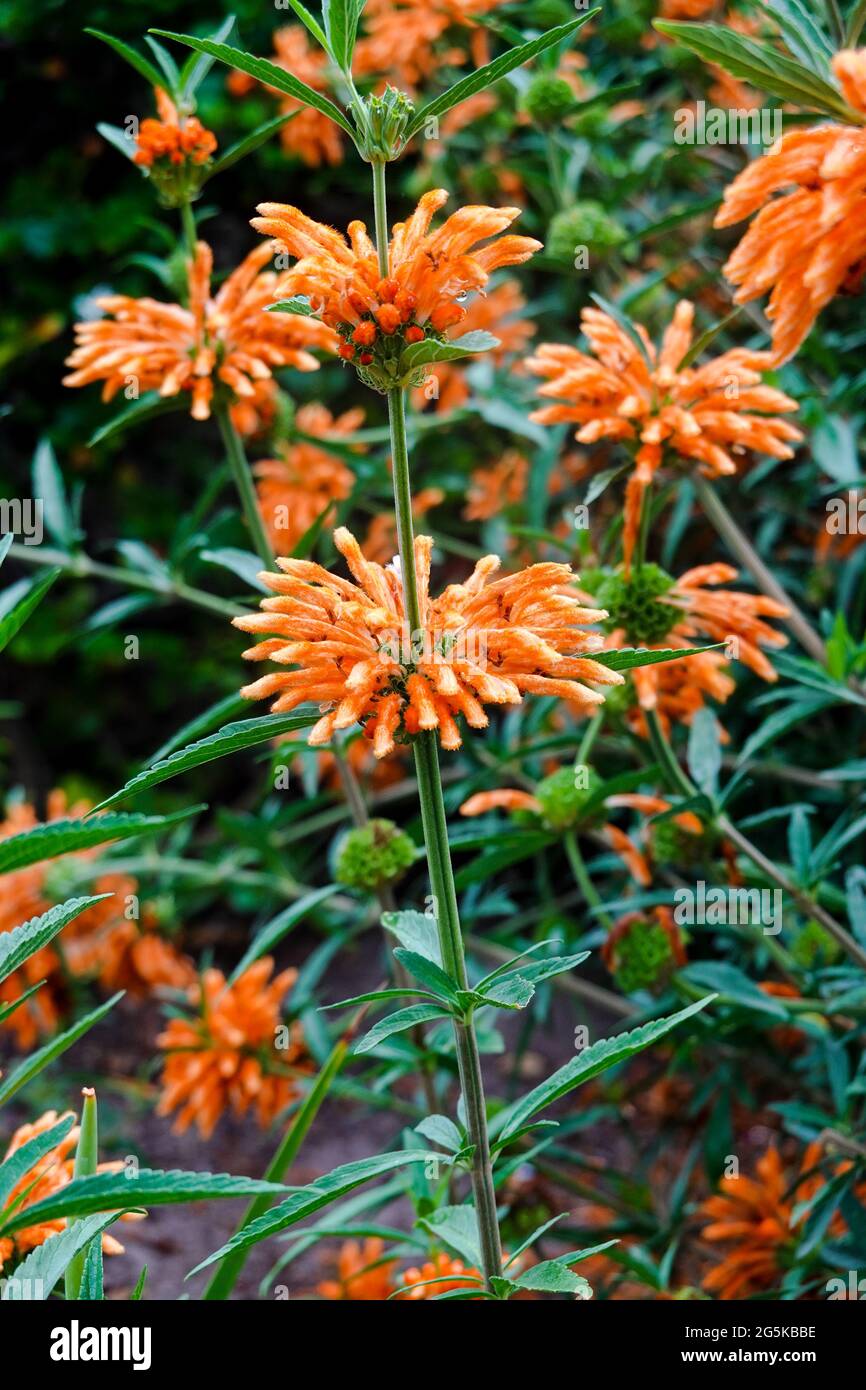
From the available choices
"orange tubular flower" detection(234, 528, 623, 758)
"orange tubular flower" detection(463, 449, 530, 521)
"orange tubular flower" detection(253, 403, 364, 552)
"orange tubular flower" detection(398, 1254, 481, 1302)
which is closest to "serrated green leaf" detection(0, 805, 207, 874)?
"orange tubular flower" detection(234, 528, 623, 758)

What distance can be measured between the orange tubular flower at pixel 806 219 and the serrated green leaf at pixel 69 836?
29.5 inches

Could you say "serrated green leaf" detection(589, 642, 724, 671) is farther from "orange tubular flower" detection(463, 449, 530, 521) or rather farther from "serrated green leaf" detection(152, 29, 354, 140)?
"orange tubular flower" detection(463, 449, 530, 521)

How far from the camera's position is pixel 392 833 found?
1.43 metres

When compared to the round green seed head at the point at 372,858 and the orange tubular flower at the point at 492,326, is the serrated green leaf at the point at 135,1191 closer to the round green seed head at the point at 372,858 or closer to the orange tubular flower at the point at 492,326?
the round green seed head at the point at 372,858

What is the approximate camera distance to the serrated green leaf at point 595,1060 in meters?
0.74

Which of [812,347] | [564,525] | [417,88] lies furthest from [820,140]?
[417,88]

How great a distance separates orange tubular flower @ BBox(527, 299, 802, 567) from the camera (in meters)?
1.23

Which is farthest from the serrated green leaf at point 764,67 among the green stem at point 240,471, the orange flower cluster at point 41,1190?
the orange flower cluster at point 41,1190

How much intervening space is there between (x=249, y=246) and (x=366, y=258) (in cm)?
229

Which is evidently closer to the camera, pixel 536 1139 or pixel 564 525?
pixel 536 1139

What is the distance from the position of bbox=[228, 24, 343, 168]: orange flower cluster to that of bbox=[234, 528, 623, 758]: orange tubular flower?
1612 millimetres

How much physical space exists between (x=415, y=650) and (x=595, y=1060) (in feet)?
0.94

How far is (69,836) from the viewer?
680 millimetres
